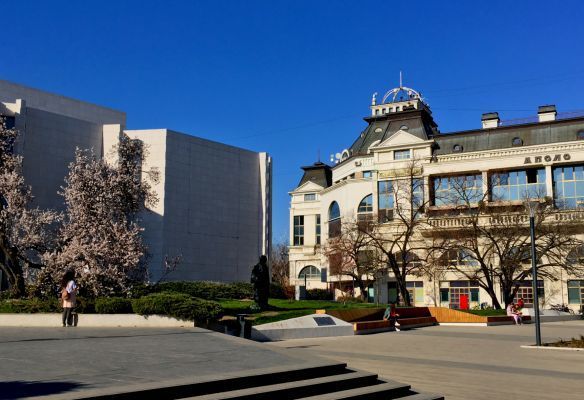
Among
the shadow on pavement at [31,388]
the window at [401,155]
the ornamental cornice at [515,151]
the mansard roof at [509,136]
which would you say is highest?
the mansard roof at [509,136]

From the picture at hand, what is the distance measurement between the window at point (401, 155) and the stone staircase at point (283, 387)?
46.7 m

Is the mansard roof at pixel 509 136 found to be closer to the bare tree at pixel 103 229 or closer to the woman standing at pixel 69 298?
the bare tree at pixel 103 229

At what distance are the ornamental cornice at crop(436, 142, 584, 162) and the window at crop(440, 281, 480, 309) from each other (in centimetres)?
1115

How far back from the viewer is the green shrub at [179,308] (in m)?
17.7

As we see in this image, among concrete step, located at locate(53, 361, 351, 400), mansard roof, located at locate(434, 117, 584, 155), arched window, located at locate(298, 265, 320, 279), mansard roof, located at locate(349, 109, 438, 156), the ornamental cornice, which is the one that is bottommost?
concrete step, located at locate(53, 361, 351, 400)

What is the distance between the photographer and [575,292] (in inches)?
1874

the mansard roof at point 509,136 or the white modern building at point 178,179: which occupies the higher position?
the mansard roof at point 509,136

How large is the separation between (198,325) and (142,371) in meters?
9.15

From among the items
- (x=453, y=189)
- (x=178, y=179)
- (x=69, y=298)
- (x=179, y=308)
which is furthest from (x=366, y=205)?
(x=69, y=298)

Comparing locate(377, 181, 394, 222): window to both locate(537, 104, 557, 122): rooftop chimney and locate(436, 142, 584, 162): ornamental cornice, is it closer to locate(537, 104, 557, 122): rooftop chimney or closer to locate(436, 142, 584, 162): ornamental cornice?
locate(436, 142, 584, 162): ornamental cornice

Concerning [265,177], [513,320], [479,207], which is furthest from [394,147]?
[513,320]

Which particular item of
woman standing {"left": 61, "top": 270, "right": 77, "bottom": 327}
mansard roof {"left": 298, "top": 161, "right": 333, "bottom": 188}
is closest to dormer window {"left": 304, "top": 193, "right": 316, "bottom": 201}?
mansard roof {"left": 298, "top": 161, "right": 333, "bottom": 188}

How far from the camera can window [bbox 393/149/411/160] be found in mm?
56094

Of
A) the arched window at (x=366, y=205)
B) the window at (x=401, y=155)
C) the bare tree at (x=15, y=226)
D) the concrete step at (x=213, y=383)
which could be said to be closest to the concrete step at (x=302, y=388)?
the concrete step at (x=213, y=383)
